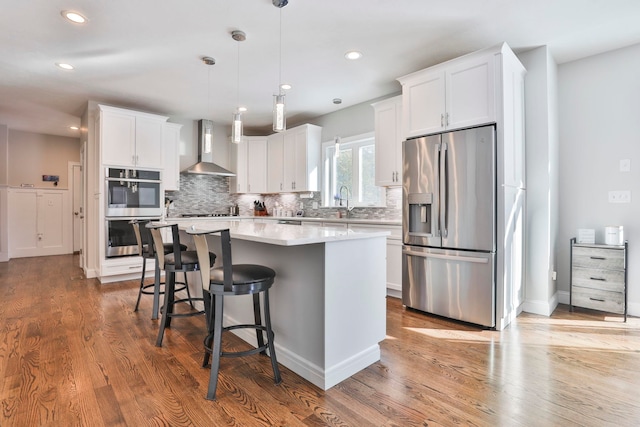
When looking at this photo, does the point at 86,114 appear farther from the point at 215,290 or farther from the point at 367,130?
the point at 215,290

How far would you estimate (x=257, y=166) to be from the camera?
6.20m

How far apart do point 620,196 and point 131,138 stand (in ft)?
19.6

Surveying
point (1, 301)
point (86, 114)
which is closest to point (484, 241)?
point (1, 301)

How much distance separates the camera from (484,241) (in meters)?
2.84

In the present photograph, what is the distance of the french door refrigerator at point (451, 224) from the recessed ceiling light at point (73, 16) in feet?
10.1

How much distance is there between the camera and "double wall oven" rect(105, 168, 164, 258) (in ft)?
14.9

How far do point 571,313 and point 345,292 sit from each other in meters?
2.67

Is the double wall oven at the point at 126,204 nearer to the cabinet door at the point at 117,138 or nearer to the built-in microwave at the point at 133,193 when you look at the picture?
the built-in microwave at the point at 133,193

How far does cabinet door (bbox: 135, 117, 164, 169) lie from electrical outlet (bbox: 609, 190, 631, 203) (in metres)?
5.70

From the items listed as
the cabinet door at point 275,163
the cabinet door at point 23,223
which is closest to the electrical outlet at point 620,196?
the cabinet door at point 275,163

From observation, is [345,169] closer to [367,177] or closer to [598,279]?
[367,177]

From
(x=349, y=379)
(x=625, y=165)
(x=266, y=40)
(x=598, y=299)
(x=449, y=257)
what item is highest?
(x=266, y=40)

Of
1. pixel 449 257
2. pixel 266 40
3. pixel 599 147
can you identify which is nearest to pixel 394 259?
pixel 449 257

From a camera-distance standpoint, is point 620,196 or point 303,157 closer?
point 620,196
